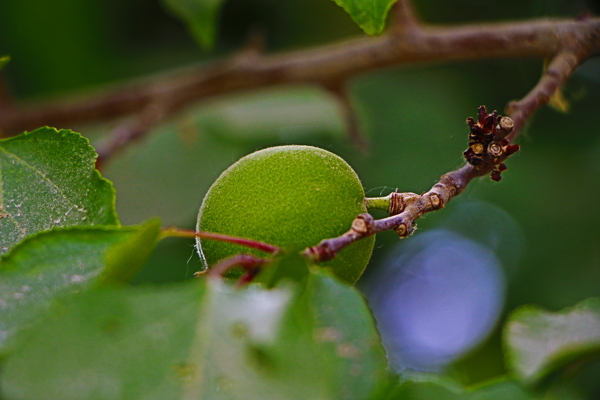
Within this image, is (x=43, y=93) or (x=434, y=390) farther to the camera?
(x=43, y=93)

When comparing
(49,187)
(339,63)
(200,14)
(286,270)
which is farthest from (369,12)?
(339,63)

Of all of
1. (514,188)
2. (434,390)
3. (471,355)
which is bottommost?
(471,355)

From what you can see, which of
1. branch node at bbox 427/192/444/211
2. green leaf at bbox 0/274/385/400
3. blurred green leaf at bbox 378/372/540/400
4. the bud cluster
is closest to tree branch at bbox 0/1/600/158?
the bud cluster

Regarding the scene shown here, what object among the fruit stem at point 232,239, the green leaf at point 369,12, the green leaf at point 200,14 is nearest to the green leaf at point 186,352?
the fruit stem at point 232,239

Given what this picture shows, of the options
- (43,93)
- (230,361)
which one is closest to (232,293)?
(230,361)

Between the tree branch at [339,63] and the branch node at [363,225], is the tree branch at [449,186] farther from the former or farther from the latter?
the tree branch at [339,63]

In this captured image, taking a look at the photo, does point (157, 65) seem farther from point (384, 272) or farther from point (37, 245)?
point (37, 245)

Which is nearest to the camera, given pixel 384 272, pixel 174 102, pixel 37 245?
pixel 37 245

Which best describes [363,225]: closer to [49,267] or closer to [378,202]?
[378,202]
